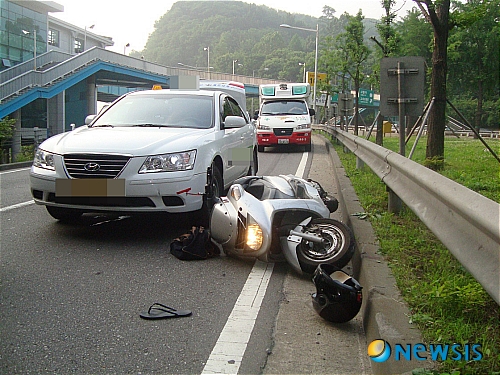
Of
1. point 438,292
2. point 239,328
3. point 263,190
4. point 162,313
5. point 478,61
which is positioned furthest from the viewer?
point 478,61

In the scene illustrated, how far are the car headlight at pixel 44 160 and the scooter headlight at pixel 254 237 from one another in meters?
2.23

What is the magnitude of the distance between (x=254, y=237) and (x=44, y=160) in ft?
8.28

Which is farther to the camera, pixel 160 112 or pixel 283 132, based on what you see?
pixel 283 132

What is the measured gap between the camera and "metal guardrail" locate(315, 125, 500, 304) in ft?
8.33

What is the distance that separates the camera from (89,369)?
10.4 ft

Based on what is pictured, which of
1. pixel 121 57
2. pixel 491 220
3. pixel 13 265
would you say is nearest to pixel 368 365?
pixel 491 220

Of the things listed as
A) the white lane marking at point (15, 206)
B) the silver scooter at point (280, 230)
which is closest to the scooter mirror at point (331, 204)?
the silver scooter at point (280, 230)

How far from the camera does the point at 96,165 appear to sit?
19.1 ft

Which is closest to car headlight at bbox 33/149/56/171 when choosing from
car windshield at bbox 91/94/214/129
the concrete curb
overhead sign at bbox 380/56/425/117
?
car windshield at bbox 91/94/214/129

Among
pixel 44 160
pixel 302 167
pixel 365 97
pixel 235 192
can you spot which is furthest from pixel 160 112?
pixel 365 97

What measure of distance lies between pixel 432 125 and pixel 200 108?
185 inches

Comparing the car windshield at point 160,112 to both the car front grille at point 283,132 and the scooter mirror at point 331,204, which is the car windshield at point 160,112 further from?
the car front grille at point 283,132

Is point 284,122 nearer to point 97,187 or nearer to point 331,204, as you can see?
point 331,204

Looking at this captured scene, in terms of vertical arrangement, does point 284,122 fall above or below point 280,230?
above
